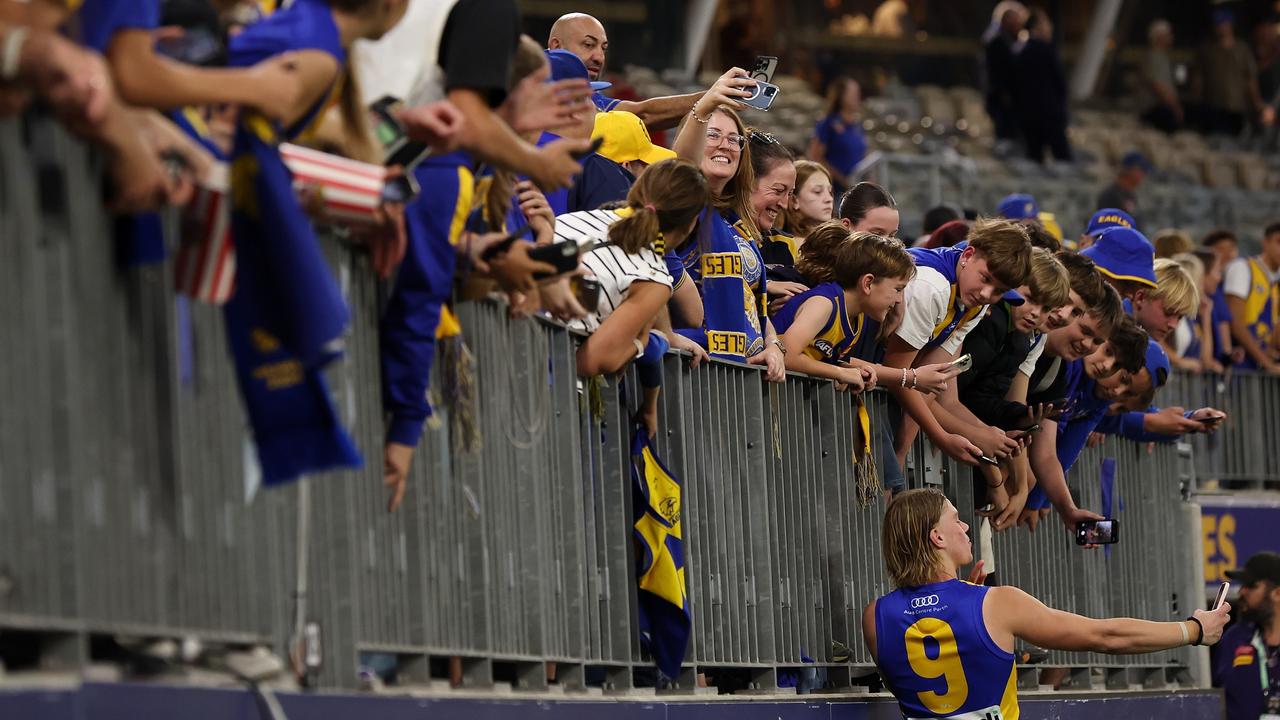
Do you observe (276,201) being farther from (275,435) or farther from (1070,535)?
(1070,535)

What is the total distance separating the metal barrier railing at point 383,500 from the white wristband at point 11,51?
6.2 inches

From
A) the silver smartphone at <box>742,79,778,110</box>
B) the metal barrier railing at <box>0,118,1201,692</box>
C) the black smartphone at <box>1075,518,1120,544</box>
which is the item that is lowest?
Result: the black smartphone at <box>1075,518,1120,544</box>

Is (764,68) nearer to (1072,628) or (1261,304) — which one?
(1072,628)

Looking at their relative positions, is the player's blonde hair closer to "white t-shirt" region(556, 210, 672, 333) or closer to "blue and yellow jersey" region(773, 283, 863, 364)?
"blue and yellow jersey" region(773, 283, 863, 364)

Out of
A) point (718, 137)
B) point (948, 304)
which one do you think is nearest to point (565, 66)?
point (718, 137)

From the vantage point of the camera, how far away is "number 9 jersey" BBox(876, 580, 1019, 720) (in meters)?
7.78

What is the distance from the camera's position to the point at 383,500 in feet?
17.2

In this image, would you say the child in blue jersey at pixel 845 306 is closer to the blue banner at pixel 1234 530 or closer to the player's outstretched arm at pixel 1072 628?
the player's outstretched arm at pixel 1072 628

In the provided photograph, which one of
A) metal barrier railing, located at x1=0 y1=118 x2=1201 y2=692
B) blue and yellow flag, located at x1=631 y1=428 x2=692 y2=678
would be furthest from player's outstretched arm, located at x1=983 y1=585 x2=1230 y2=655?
blue and yellow flag, located at x1=631 y1=428 x2=692 y2=678

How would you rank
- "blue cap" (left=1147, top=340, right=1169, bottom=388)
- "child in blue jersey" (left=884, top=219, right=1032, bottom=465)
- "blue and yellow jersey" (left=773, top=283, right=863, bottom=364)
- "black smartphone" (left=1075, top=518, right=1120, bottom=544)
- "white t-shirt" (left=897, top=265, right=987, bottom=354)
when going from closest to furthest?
"blue and yellow jersey" (left=773, top=283, right=863, bottom=364) < "child in blue jersey" (left=884, top=219, right=1032, bottom=465) < "white t-shirt" (left=897, top=265, right=987, bottom=354) < "black smartphone" (left=1075, top=518, right=1120, bottom=544) < "blue cap" (left=1147, top=340, right=1169, bottom=388)

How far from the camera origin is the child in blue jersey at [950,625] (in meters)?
7.79

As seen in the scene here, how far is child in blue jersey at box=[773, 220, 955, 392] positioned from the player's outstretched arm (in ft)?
4.01

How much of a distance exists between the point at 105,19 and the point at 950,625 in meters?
4.76

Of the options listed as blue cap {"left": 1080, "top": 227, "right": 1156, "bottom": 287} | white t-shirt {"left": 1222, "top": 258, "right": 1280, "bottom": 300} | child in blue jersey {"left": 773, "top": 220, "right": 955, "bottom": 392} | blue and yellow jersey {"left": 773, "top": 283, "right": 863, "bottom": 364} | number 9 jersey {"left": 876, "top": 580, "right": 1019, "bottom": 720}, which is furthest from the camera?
white t-shirt {"left": 1222, "top": 258, "right": 1280, "bottom": 300}
